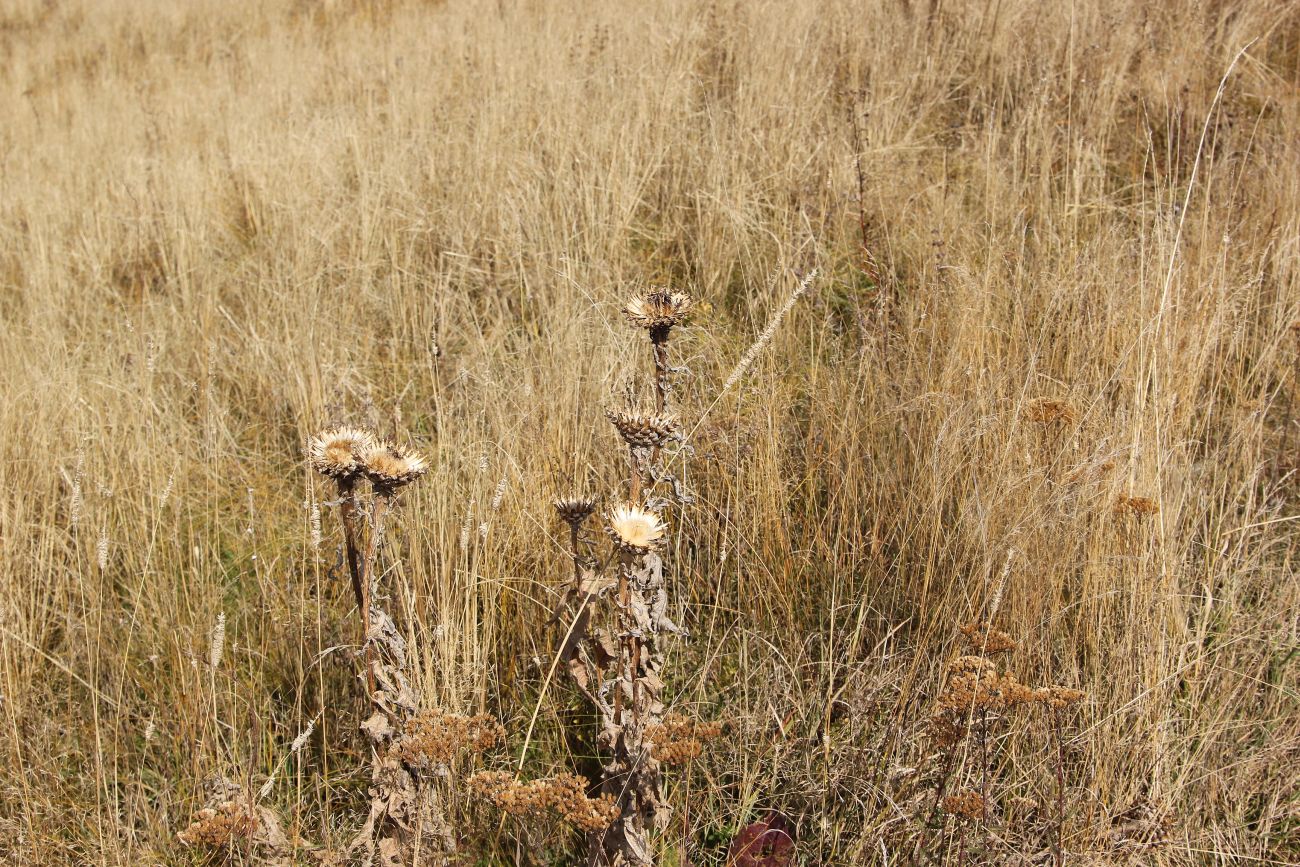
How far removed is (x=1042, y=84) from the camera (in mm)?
3699

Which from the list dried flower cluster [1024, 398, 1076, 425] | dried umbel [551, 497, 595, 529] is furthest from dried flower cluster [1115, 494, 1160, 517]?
dried umbel [551, 497, 595, 529]

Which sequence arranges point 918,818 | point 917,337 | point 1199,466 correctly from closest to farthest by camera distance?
point 918,818 < point 1199,466 < point 917,337

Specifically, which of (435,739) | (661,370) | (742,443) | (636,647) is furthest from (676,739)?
(742,443)

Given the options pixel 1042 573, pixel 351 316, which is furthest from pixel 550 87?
pixel 1042 573

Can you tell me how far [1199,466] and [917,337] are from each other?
0.75m

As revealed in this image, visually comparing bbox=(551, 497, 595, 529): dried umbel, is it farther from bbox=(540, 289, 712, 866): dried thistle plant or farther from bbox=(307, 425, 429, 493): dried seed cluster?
bbox=(307, 425, 429, 493): dried seed cluster

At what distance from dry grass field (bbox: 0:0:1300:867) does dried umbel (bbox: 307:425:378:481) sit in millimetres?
153

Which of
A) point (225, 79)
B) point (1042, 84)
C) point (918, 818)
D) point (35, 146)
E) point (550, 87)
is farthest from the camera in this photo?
point (225, 79)

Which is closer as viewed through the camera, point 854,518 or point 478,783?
point 478,783

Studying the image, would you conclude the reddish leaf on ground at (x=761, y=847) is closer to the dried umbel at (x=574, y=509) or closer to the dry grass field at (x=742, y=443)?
the dry grass field at (x=742, y=443)

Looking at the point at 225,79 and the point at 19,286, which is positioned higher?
the point at 225,79

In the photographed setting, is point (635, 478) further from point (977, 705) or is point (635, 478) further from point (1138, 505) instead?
point (1138, 505)

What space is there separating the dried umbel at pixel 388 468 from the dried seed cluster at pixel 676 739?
53 cm

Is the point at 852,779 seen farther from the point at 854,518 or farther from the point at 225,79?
the point at 225,79
